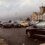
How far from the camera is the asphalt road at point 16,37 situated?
1.83 m

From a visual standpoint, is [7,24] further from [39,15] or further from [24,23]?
[39,15]

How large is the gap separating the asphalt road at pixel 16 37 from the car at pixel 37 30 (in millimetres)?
83

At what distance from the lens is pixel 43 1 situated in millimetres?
2186

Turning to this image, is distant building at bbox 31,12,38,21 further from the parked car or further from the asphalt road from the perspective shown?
the parked car

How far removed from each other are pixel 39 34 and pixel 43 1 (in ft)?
2.19

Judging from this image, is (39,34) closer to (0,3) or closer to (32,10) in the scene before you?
(32,10)

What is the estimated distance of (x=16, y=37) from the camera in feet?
6.31

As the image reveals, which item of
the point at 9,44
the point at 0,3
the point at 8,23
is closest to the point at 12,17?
the point at 8,23

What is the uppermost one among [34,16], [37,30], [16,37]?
[34,16]

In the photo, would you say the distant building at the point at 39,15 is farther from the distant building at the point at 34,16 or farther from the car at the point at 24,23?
the car at the point at 24,23

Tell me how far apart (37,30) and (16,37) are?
0.33 meters

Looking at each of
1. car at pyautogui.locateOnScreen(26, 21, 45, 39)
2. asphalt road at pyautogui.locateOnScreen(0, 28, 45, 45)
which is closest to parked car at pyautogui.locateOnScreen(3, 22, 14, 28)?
asphalt road at pyautogui.locateOnScreen(0, 28, 45, 45)

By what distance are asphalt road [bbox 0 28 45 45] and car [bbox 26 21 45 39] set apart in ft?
0.27

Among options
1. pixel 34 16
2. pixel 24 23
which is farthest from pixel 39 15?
pixel 24 23
